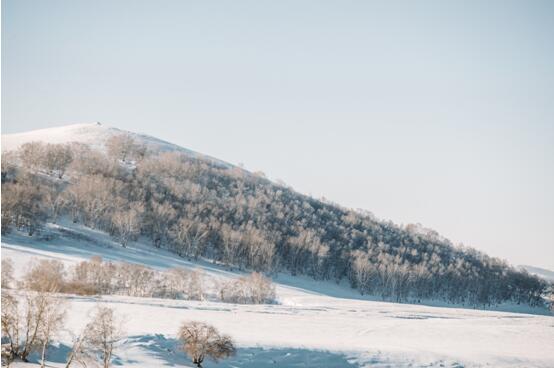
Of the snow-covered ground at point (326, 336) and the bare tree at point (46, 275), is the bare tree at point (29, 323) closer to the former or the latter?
the snow-covered ground at point (326, 336)

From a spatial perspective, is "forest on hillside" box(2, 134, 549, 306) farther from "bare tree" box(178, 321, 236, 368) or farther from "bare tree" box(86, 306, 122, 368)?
"bare tree" box(86, 306, 122, 368)

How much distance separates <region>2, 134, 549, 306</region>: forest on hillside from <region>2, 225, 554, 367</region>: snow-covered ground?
37.6m

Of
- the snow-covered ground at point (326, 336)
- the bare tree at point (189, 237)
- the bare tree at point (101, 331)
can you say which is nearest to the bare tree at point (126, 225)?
the bare tree at point (189, 237)

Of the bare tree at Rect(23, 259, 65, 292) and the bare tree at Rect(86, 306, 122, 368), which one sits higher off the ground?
the bare tree at Rect(86, 306, 122, 368)

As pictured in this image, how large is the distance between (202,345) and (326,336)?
15874 millimetres

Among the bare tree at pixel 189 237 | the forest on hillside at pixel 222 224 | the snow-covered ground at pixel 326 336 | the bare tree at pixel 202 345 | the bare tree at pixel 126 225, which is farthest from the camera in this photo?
the bare tree at pixel 189 237

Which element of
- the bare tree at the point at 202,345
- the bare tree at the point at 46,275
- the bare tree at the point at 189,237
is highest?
the bare tree at the point at 189,237

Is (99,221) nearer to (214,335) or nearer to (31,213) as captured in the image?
(31,213)

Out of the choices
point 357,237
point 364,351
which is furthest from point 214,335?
point 357,237

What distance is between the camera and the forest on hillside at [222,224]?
112 m

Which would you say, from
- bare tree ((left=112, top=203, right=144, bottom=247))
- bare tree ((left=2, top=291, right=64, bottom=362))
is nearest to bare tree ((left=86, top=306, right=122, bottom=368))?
bare tree ((left=2, top=291, right=64, bottom=362))

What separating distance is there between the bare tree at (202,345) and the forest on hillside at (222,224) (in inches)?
2780

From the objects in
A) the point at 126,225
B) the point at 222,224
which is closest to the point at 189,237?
the point at 126,225

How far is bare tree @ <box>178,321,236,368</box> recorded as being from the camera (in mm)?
34344
